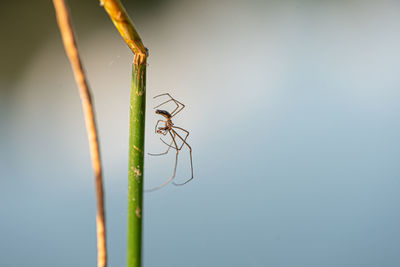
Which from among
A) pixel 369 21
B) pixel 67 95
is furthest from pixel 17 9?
pixel 369 21

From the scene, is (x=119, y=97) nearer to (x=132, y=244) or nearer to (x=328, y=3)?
(x=328, y=3)
